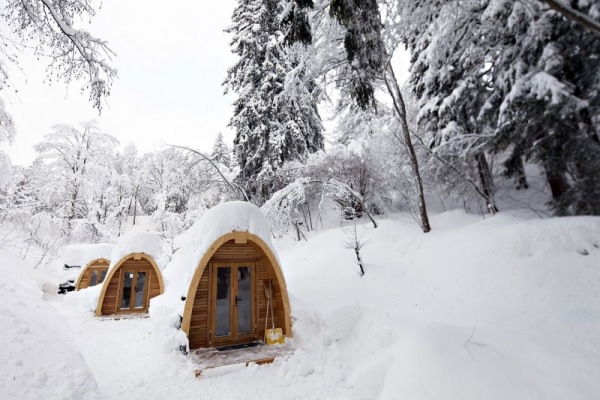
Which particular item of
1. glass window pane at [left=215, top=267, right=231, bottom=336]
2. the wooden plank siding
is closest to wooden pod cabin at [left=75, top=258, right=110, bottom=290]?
the wooden plank siding

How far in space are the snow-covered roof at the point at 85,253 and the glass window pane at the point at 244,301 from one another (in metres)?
12.5

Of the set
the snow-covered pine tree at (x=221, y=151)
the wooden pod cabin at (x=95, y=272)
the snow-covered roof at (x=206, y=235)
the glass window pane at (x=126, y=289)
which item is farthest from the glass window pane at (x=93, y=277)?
the snow-covered pine tree at (x=221, y=151)

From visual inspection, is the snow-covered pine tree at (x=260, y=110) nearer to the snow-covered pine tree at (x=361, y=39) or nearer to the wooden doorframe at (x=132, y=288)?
the wooden doorframe at (x=132, y=288)

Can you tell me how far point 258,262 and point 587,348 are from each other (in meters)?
6.61

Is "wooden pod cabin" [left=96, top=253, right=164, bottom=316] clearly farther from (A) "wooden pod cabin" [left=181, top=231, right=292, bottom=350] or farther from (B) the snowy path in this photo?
(A) "wooden pod cabin" [left=181, top=231, right=292, bottom=350]

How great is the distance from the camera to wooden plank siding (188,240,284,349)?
6.98 meters

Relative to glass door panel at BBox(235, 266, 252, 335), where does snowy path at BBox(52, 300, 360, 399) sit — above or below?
below

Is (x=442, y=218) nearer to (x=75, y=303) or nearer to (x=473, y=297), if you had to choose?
(x=473, y=297)

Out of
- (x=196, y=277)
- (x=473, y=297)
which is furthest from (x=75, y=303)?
(x=473, y=297)

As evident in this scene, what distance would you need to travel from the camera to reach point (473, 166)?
10297 mm

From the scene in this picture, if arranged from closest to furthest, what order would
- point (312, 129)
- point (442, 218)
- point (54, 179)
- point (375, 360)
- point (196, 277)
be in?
point (375, 360) < point (196, 277) < point (442, 218) < point (312, 129) < point (54, 179)

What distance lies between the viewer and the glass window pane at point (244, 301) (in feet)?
24.2

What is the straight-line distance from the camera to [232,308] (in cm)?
736

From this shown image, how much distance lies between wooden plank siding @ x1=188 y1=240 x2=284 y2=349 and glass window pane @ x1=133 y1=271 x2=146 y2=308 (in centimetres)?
689
